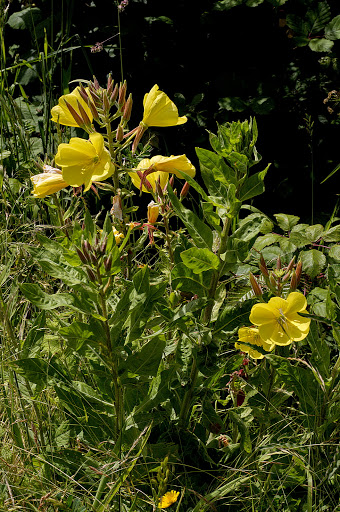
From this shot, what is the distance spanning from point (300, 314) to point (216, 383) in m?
0.24

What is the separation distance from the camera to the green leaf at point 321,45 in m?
2.37

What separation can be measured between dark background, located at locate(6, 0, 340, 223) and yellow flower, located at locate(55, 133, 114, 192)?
1.30 meters

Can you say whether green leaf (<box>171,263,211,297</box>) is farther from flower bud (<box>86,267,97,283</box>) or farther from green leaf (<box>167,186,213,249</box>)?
flower bud (<box>86,267,97,283</box>)

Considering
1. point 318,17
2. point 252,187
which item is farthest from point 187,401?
point 318,17

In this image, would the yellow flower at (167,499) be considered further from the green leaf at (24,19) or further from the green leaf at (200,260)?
the green leaf at (24,19)

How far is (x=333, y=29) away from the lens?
7.88 feet

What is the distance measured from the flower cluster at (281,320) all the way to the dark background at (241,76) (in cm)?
136

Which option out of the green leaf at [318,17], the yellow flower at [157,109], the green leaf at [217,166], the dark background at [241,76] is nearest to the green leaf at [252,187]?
the green leaf at [217,166]

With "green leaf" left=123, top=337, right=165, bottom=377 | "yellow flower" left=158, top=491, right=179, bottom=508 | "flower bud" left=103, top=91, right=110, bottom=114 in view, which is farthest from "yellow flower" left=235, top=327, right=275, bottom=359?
"flower bud" left=103, top=91, right=110, bottom=114

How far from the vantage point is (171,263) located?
4.83 ft

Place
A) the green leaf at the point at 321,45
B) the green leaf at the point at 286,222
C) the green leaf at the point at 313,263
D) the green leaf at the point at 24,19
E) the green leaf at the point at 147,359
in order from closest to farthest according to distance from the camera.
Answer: the green leaf at the point at 147,359, the green leaf at the point at 313,263, the green leaf at the point at 286,222, the green leaf at the point at 321,45, the green leaf at the point at 24,19

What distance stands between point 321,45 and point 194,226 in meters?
1.46

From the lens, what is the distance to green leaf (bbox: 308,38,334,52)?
2367 millimetres

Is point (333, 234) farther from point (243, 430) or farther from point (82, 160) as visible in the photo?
point (82, 160)
